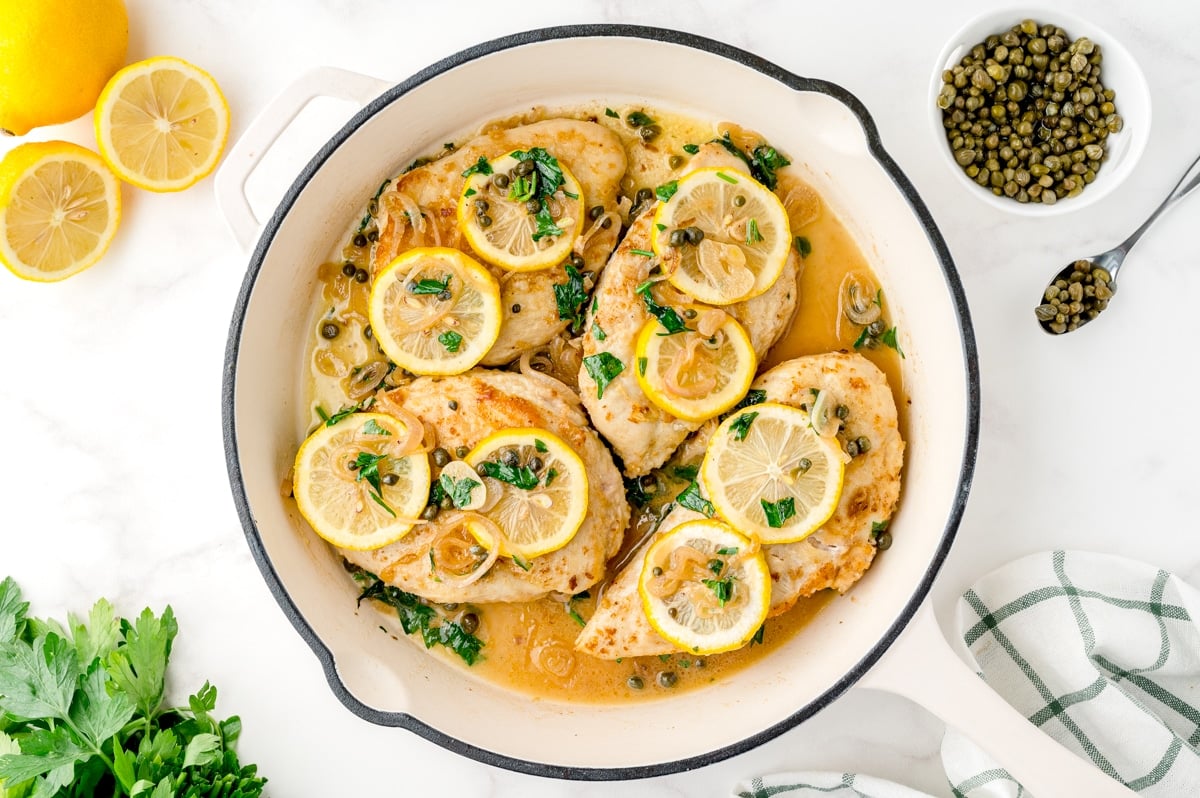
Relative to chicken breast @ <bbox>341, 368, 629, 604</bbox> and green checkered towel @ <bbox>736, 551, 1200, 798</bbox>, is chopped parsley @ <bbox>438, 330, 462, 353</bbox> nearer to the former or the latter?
chicken breast @ <bbox>341, 368, 629, 604</bbox>

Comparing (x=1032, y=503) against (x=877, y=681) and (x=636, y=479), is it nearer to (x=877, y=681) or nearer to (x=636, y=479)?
(x=877, y=681)

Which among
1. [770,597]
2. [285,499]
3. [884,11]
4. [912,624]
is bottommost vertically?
[285,499]

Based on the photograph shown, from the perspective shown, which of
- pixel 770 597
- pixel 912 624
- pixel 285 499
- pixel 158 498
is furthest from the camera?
pixel 158 498

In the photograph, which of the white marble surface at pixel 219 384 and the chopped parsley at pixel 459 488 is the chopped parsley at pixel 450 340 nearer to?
the chopped parsley at pixel 459 488

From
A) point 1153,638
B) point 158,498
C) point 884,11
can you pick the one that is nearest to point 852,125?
point 884,11

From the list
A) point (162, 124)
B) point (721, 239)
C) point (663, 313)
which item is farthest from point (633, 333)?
point (162, 124)

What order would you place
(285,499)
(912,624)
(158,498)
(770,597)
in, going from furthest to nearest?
(158,498)
(285,499)
(770,597)
(912,624)

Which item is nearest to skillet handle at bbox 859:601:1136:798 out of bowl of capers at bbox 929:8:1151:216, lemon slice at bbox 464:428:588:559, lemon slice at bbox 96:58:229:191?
lemon slice at bbox 464:428:588:559
